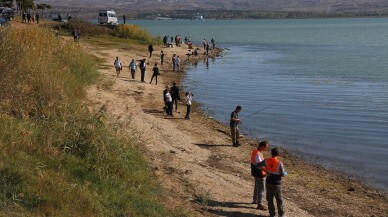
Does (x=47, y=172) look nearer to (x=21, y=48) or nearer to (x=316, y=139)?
(x=21, y=48)

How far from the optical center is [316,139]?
22.3 metres

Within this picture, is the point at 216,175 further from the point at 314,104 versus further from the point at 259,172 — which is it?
the point at 314,104

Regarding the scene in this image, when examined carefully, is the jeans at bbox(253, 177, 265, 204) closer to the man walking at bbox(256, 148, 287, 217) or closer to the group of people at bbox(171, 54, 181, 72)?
the man walking at bbox(256, 148, 287, 217)

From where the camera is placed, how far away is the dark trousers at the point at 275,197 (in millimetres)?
11680

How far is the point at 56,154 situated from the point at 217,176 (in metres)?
5.30

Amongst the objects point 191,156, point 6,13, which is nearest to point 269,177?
point 191,156

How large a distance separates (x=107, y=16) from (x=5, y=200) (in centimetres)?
6276

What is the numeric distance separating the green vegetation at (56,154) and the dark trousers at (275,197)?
245 cm

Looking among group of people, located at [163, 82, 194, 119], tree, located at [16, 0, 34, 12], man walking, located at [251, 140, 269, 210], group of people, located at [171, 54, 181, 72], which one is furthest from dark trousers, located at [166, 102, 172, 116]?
tree, located at [16, 0, 34, 12]

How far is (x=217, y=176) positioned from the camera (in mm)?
15039

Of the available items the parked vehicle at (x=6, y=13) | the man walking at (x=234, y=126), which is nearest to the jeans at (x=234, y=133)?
the man walking at (x=234, y=126)

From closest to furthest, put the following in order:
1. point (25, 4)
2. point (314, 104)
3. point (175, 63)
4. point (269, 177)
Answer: point (269, 177), point (314, 104), point (175, 63), point (25, 4)

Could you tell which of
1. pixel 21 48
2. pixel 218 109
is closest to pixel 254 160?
pixel 21 48

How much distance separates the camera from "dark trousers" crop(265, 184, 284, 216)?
11.7 m
